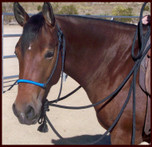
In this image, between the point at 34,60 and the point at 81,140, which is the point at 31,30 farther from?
the point at 81,140

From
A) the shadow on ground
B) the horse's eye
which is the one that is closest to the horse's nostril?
the horse's eye

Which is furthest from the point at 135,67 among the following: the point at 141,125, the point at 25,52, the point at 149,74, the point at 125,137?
the point at 25,52

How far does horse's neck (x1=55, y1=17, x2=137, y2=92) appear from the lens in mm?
2057

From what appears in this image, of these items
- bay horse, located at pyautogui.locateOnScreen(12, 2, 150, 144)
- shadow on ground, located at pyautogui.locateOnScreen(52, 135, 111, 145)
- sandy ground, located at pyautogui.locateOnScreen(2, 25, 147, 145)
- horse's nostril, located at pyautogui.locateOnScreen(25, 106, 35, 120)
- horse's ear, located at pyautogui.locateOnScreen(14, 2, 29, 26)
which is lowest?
sandy ground, located at pyautogui.locateOnScreen(2, 25, 147, 145)

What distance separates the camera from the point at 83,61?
2.11m

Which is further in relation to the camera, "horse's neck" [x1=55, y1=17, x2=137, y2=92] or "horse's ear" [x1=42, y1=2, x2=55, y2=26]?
"horse's neck" [x1=55, y1=17, x2=137, y2=92]

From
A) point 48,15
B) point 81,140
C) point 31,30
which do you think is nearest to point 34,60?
point 31,30

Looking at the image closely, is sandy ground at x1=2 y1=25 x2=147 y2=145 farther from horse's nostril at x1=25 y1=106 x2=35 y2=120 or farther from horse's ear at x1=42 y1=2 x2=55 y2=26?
horse's ear at x1=42 y1=2 x2=55 y2=26

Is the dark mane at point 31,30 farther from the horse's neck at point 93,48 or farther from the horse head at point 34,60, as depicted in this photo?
the horse's neck at point 93,48

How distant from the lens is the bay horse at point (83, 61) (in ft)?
5.74

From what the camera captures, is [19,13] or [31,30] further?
[19,13]

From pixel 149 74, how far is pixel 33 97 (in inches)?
42.8

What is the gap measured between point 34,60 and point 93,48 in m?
0.68

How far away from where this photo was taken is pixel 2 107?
4.51 m
